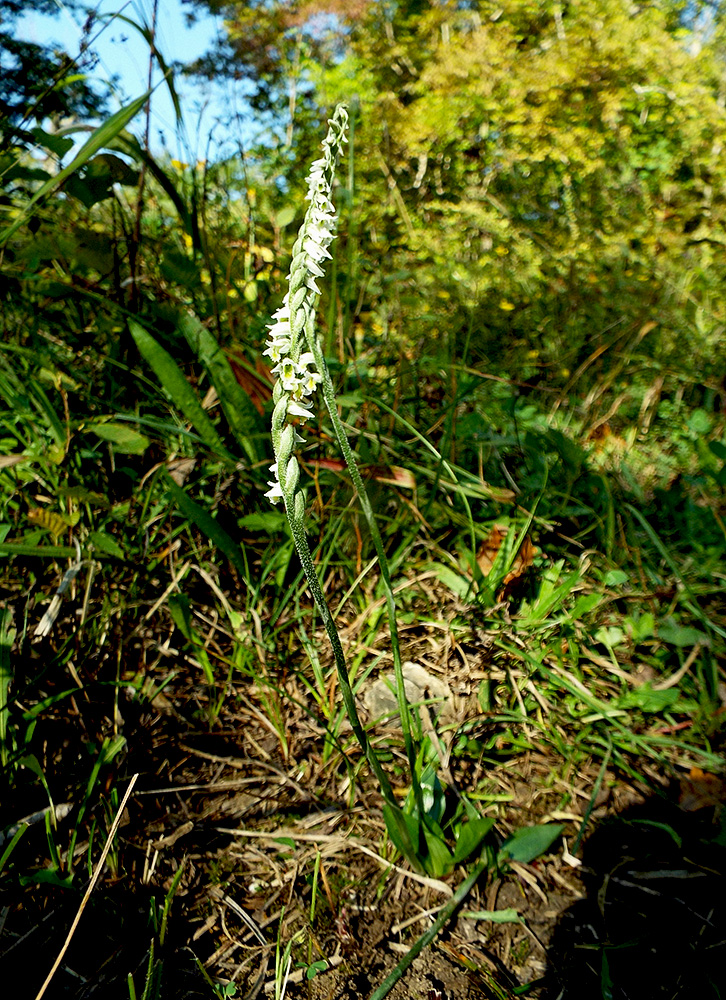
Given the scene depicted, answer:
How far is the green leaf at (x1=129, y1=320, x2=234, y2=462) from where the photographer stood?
59.5 inches

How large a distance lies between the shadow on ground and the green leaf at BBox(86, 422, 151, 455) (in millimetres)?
1409

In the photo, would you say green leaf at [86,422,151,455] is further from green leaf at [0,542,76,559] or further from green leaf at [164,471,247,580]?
green leaf at [0,542,76,559]

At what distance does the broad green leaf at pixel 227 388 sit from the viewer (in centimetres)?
155

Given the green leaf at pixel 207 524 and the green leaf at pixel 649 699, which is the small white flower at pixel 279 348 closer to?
the green leaf at pixel 207 524

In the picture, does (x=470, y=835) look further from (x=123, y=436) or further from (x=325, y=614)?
(x=123, y=436)

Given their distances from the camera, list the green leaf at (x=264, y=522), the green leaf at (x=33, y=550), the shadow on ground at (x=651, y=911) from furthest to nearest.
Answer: the green leaf at (x=264, y=522), the green leaf at (x=33, y=550), the shadow on ground at (x=651, y=911)

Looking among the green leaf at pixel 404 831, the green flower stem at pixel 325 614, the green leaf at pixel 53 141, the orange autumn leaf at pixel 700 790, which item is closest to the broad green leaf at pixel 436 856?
the green leaf at pixel 404 831

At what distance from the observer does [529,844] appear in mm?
1151

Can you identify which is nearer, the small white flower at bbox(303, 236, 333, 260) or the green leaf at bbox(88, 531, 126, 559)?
the small white flower at bbox(303, 236, 333, 260)

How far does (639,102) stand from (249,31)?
4.56m

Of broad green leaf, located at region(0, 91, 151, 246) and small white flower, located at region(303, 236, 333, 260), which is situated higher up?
broad green leaf, located at region(0, 91, 151, 246)

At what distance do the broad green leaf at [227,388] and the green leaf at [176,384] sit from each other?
60mm

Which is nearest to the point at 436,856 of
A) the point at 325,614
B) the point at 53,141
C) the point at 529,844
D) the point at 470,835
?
the point at 470,835

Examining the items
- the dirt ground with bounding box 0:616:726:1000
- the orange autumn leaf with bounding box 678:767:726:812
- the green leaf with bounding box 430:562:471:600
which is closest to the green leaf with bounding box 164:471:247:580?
the dirt ground with bounding box 0:616:726:1000
